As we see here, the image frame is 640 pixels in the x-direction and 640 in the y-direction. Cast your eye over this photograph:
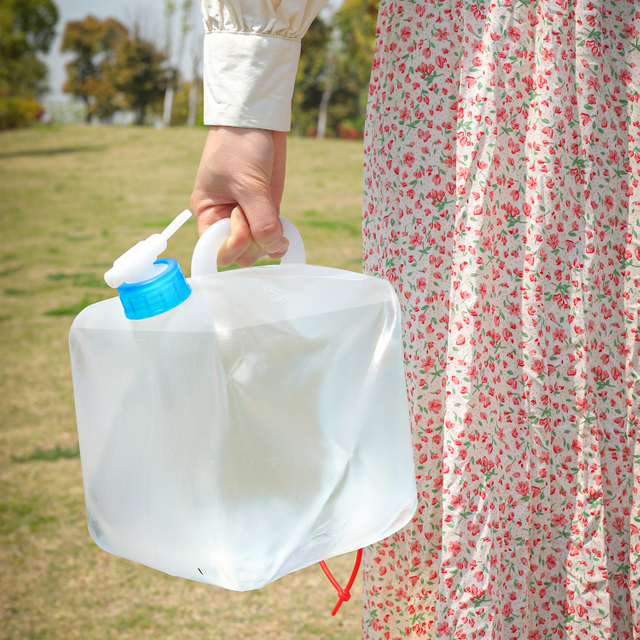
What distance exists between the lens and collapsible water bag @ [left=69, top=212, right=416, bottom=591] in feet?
2.36

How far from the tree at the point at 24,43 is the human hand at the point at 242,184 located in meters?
28.2

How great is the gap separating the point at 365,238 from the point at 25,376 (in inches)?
127

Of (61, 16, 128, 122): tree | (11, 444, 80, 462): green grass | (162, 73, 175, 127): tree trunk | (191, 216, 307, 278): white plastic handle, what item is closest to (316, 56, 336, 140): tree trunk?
(162, 73, 175, 127): tree trunk

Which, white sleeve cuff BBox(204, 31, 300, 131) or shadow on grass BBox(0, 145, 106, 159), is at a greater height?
white sleeve cuff BBox(204, 31, 300, 131)

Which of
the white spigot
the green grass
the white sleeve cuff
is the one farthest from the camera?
the green grass

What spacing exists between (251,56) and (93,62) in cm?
3992

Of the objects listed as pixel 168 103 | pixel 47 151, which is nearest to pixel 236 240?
pixel 47 151

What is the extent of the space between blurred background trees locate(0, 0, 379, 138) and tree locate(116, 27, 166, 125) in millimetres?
44

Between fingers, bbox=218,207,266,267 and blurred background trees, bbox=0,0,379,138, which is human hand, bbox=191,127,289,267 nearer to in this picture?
fingers, bbox=218,207,266,267

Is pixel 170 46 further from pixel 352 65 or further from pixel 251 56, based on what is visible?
pixel 251 56

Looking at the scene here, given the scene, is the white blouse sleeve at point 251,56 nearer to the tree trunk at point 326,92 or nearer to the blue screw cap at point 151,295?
the blue screw cap at point 151,295

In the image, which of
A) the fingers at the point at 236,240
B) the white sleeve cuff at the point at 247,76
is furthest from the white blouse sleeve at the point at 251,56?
the fingers at the point at 236,240

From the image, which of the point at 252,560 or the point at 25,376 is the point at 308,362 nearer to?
the point at 252,560

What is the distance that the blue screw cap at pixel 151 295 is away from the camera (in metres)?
0.70
